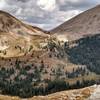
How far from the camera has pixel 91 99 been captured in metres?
35.7

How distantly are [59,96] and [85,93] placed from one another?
3.27 m

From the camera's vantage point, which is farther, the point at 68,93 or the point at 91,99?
the point at 68,93

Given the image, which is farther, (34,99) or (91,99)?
(34,99)

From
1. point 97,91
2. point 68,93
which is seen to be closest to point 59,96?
point 68,93

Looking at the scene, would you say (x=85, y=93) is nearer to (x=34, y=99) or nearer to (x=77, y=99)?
(x=77, y=99)

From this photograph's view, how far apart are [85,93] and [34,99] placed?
20.8 ft

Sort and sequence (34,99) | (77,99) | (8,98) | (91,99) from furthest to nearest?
(8,98) → (34,99) → (77,99) → (91,99)

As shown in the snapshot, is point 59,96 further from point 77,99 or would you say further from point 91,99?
point 91,99

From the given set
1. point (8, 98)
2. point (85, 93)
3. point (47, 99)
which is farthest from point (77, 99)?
point (8, 98)

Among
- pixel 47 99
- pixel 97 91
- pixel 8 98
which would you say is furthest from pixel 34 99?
pixel 97 91

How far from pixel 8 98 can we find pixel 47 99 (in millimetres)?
6878

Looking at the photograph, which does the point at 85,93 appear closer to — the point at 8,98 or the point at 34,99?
the point at 34,99

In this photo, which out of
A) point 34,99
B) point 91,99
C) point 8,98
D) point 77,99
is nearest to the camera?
point 91,99

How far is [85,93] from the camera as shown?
130 ft
